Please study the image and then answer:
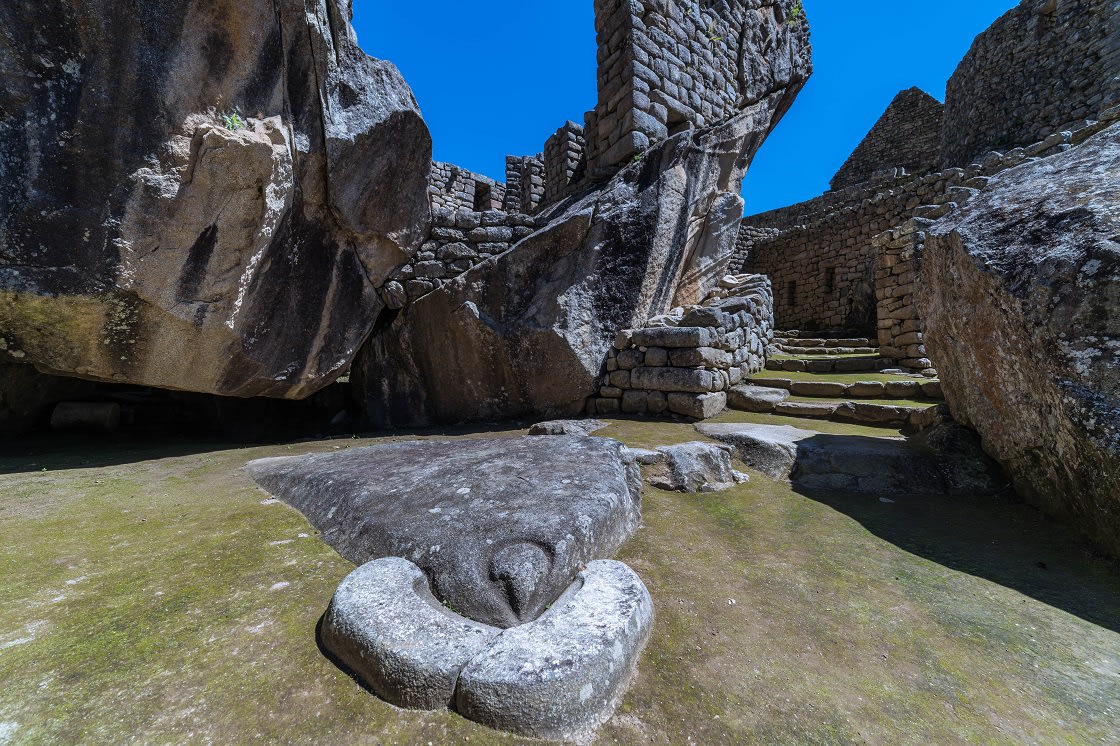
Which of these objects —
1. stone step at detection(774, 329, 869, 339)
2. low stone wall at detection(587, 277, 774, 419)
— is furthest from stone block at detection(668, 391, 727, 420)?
stone step at detection(774, 329, 869, 339)

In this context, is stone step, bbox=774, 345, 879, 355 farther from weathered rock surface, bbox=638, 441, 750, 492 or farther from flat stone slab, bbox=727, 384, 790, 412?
weathered rock surface, bbox=638, 441, 750, 492

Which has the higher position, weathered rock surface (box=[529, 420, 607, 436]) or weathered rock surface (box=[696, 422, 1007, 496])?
weathered rock surface (box=[529, 420, 607, 436])

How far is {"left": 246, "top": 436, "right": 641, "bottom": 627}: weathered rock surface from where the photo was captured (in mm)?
1773

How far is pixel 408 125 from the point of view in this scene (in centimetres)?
523

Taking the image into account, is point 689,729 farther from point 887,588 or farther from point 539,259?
point 539,259

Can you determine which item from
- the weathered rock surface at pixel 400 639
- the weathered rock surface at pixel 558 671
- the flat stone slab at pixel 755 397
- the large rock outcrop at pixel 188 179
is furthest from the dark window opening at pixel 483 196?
the weathered rock surface at pixel 558 671

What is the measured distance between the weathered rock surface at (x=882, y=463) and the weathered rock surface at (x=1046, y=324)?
158mm

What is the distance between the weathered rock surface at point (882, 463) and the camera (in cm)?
307

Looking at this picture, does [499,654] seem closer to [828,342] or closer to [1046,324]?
[1046,324]

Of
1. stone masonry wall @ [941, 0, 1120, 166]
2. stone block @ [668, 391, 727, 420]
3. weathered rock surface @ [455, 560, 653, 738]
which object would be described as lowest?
weathered rock surface @ [455, 560, 653, 738]

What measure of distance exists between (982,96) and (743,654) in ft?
62.3

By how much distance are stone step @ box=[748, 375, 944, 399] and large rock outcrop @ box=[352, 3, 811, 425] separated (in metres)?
2.12

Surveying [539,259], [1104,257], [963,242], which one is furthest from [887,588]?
[539,259]

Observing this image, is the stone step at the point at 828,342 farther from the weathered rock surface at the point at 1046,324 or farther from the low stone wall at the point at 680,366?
the weathered rock surface at the point at 1046,324
